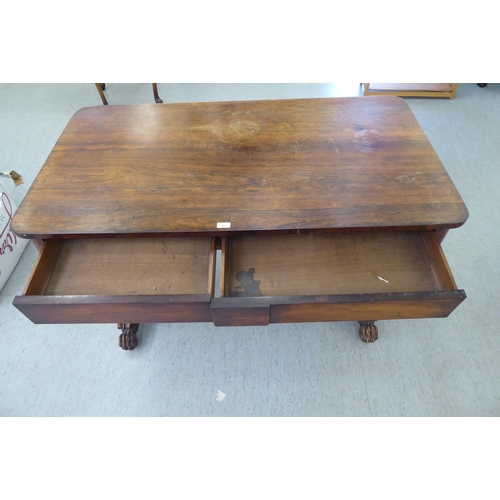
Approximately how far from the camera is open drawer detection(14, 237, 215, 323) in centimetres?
72

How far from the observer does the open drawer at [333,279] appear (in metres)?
0.71

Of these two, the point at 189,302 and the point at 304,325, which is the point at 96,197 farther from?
the point at 304,325

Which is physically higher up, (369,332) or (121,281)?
(121,281)

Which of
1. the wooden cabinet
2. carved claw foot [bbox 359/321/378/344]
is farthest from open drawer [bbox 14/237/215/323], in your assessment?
the wooden cabinet

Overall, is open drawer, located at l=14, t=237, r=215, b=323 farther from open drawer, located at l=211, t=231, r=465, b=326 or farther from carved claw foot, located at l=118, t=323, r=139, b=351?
carved claw foot, located at l=118, t=323, r=139, b=351

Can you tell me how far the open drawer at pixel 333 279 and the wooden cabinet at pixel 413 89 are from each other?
4.69 feet

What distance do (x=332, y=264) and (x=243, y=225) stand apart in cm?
25

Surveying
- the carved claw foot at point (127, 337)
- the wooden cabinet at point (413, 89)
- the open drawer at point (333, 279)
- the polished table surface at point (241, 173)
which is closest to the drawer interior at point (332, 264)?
the open drawer at point (333, 279)

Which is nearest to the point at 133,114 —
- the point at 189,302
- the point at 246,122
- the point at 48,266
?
the point at 246,122

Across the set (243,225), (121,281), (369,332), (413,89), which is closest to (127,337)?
(121,281)

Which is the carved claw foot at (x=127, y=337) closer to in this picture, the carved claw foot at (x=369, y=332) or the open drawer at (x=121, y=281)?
the open drawer at (x=121, y=281)

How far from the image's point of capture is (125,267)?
0.85m

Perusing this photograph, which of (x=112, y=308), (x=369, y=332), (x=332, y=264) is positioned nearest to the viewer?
(x=112, y=308)

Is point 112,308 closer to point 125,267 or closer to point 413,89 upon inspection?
point 125,267
